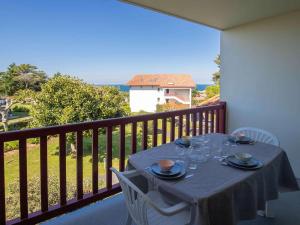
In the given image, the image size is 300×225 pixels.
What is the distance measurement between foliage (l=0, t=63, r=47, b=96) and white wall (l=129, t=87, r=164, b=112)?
5419 millimetres

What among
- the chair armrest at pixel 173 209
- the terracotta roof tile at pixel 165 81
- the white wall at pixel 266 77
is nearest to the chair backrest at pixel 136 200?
the chair armrest at pixel 173 209

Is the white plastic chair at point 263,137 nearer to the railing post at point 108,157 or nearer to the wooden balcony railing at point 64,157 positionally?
the wooden balcony railing at point 64,157

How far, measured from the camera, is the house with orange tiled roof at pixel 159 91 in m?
13.6

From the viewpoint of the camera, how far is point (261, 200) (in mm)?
1612

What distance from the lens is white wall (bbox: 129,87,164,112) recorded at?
14.1m

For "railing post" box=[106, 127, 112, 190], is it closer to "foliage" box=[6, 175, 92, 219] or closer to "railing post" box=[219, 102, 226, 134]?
"foliage" box=[6, 175, 92, 219]

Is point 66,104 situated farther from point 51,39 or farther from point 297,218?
point 297,218

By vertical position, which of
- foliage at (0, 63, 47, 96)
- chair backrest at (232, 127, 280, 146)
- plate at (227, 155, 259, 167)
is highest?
foliage at (0, 63, 47, 96)

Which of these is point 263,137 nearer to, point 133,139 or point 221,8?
point 133,139

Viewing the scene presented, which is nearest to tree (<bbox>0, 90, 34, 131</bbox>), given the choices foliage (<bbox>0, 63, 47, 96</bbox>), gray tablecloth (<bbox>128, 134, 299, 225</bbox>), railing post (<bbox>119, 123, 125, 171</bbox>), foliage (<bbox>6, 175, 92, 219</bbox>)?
foliage (<bbox>0, 63, 47, 96</bbox>)

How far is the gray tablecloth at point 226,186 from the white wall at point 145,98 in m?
12.1

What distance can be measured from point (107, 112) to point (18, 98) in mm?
3600

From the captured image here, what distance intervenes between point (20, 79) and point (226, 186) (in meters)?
9.45

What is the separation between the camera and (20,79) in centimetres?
907
